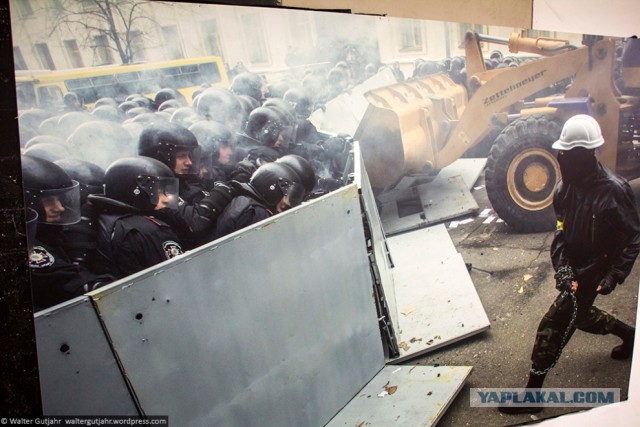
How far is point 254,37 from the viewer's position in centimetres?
151

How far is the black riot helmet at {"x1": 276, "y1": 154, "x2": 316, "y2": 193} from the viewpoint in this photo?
65.7 inches

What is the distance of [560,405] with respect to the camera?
2.10m

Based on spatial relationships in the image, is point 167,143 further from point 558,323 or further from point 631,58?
point 631,58

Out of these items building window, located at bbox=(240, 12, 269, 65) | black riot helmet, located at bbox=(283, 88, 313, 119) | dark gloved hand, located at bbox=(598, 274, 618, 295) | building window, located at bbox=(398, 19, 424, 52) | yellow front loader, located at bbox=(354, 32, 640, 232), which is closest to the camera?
building window, located at bbox=(240, 12, 269, 65)

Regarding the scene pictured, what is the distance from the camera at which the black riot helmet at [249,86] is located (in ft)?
4.92

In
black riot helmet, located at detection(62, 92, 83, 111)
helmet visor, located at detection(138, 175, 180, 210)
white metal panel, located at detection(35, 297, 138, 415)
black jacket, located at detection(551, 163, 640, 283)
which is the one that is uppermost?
black riot helmet, located at detection(62, 92, 83, 111)

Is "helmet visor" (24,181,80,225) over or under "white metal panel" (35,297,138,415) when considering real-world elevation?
over

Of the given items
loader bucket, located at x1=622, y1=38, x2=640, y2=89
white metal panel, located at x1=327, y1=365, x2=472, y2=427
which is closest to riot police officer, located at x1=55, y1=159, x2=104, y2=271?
white metal panel, located at x1=327, y1=365, x2=472, y2=427

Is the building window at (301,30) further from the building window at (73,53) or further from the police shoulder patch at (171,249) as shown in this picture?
the police shoulder patch at (171,249)

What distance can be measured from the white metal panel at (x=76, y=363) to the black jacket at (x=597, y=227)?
1.95 meters

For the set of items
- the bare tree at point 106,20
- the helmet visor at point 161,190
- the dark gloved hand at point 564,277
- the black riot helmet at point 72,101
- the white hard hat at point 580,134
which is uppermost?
the bare tree at point 106,20

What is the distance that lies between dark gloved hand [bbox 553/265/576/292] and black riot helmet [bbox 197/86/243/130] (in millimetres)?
1648

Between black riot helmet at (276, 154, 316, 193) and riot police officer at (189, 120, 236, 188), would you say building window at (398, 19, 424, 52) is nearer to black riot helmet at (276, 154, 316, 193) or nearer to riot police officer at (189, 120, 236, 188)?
black riot helmet at (276, 154, 316, 193)

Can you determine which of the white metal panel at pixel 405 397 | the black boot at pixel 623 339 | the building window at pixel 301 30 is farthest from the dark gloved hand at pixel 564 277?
the building window at pixel 301 30
